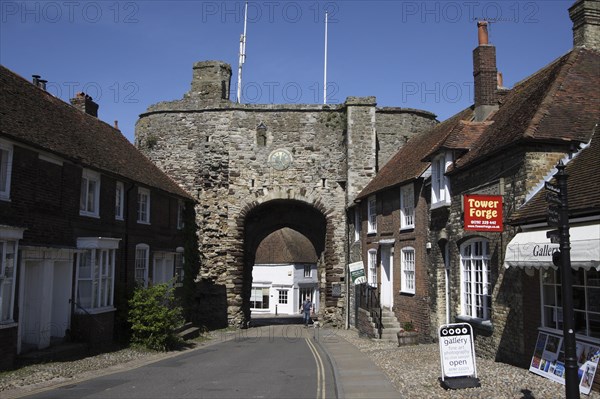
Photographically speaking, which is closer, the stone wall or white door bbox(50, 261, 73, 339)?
the stone wall

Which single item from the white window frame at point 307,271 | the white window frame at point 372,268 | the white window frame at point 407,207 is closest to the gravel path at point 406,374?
the white window frame at point 407,207

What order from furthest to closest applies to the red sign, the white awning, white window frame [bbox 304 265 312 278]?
white window frame [bbox 304 265 312 278] → the red sign → the white awning

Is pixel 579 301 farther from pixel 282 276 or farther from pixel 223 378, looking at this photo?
pixel 282 276

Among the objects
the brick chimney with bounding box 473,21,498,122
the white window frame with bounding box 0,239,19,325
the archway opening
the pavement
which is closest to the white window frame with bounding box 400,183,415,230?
the brick chimney with bounding box 473,21,498,122

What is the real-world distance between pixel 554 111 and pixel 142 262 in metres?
15.3

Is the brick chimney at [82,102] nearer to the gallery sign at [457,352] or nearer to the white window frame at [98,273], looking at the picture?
the white window frame at [98,273]

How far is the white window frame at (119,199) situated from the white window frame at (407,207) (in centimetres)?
1044

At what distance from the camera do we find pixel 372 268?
2517 centimetres

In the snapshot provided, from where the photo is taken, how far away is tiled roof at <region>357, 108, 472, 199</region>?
20.8 m

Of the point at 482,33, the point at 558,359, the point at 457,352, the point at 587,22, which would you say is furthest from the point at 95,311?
the point at 587,22

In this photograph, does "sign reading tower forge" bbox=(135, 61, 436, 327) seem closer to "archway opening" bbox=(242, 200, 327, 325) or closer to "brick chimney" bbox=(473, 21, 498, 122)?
"brick chimney" bbox=(473, 21, 498, 122)

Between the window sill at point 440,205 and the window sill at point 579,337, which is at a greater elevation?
the window sill at point 440,205

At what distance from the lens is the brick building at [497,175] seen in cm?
1275

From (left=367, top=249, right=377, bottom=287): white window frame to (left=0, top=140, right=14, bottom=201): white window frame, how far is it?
15.4 metres
